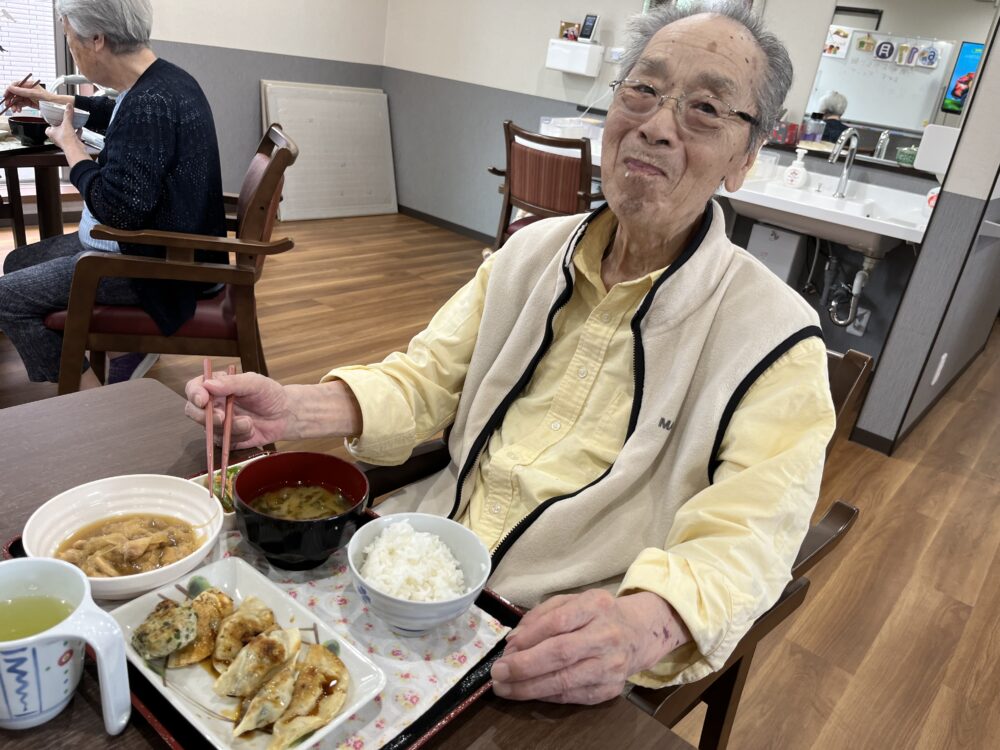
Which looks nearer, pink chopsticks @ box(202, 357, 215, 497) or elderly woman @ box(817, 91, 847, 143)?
pink chopsticks @ box(202, 357, 215, 497)

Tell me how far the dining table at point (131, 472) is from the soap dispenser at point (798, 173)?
11.1ft

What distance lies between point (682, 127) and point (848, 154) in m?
2.97

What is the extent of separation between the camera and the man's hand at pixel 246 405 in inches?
37.8

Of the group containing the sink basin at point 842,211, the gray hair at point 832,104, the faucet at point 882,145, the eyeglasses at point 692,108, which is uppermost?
the gray hair at point 832,104

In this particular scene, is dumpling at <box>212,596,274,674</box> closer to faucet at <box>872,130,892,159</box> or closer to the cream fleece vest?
the cream fleece vest

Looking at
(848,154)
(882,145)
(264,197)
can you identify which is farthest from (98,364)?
(882,145)

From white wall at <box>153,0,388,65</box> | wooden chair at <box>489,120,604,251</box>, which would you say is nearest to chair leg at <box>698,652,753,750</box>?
wooden chair at <box>489,120,604,251</box>

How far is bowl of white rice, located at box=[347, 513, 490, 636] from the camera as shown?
2.30 ft

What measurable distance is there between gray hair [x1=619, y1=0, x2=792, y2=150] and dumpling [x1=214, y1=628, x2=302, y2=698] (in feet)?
2.97

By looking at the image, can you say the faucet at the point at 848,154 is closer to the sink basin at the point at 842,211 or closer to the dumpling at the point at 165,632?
the sink basin at the point at 842,211

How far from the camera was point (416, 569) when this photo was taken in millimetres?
754

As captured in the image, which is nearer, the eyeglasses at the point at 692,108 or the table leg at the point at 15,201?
the eyeglasses at the point at 692,108

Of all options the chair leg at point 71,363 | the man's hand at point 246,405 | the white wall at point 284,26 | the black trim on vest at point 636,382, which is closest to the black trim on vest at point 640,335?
the black trim on vest at point 636,382

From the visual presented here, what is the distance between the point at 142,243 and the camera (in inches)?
75.5
